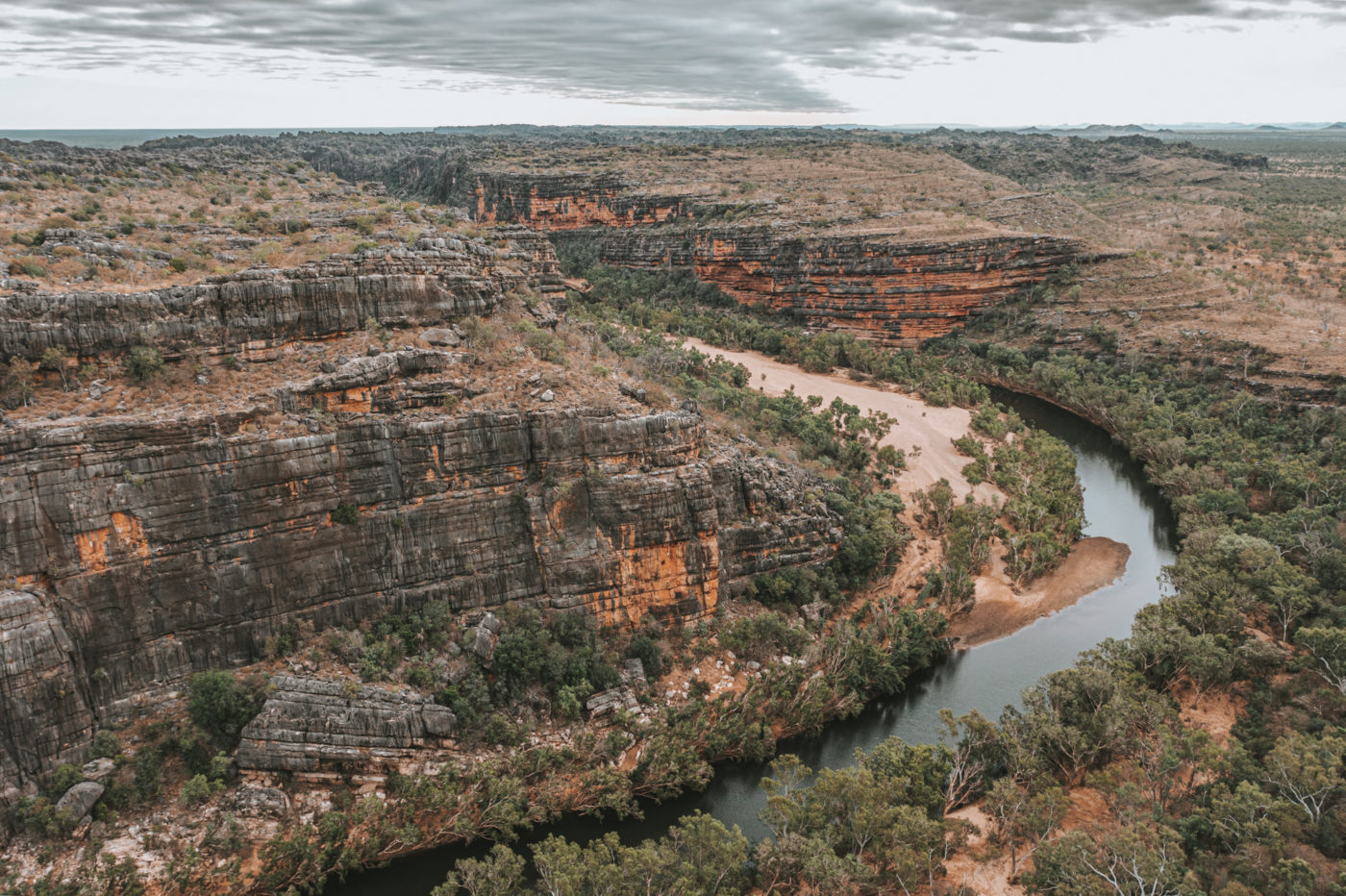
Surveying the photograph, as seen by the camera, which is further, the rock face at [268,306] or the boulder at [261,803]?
the rock face at [268,306]

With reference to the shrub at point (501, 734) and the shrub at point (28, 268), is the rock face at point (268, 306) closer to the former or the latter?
the shrub at point (28, 268)

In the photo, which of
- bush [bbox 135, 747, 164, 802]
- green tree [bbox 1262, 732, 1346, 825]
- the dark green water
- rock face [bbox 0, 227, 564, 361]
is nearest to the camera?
green tree [bbox 1262, 732, 1346, 825]

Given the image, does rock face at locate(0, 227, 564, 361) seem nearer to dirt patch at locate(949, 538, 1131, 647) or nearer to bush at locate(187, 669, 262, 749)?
bush at locate(187, 669, 262, 749)

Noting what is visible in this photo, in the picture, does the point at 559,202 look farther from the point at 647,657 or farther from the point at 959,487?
the point at 647,657

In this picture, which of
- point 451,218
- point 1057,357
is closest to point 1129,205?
point 1057,357

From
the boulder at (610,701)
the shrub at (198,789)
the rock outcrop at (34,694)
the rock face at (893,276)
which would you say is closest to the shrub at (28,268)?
the rock outcrop at (34,694)

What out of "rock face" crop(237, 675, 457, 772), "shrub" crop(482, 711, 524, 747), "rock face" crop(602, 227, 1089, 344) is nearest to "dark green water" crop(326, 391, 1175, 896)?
"shrub" crop(482, 711, 524, 747)

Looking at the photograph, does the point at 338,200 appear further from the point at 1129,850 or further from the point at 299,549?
the point at 1129,850
